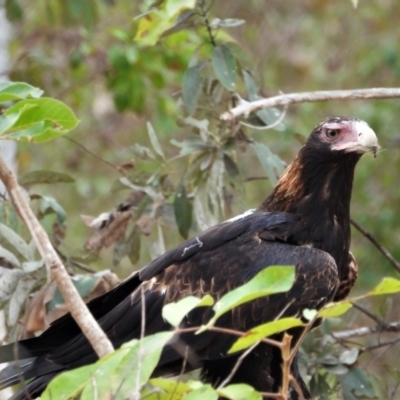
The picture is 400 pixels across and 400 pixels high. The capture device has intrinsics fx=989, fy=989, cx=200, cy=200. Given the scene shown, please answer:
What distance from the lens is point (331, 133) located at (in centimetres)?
422

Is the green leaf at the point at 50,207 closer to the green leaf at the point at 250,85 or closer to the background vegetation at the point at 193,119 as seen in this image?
the background vegetation at the point at 193,119

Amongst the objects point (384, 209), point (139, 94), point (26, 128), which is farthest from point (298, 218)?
point (384, 209)

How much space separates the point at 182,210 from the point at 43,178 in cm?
68

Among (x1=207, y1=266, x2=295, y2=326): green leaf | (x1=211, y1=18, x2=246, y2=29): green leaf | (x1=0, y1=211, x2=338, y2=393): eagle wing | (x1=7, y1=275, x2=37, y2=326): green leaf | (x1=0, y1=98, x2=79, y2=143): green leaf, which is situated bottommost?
(x1=0, y1=211, x2=338, y2=393): eagle wing

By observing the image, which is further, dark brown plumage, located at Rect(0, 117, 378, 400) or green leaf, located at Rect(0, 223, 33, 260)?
green leaf, located at Rect(0, 223, 33, 260)

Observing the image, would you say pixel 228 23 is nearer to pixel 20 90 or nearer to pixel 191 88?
pixel 191 88

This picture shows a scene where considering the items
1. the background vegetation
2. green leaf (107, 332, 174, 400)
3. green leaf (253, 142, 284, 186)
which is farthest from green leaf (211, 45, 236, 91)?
green leaf (107, 332, 174, 400)

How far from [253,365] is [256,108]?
3.58 feet

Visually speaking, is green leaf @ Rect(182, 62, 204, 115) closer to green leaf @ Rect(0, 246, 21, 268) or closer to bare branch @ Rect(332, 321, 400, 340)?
green leaf @ Rect(0, 246, 21, 268)

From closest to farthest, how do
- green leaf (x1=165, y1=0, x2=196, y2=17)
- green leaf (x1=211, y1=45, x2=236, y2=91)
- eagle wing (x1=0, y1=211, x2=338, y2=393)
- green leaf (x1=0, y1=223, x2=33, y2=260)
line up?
green leaf (x1=165, y1=0, x2=196, y2=17)
eagle wing (x1=0, y1=211, x2=338, y2=393)
green leaf (x1=0, y1=223, x2=33, y2=260)
green leaf (x1=211, y1=45, x2=236, y2=91)

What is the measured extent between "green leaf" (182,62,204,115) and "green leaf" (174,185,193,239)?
39 cm

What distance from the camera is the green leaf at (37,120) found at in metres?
2.94

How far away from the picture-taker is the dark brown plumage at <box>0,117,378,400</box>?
12.9 feet

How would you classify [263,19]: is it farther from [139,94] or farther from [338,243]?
[338,243]
